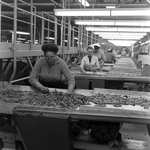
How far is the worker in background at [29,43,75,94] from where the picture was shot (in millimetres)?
3287

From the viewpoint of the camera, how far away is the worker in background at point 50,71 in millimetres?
3287

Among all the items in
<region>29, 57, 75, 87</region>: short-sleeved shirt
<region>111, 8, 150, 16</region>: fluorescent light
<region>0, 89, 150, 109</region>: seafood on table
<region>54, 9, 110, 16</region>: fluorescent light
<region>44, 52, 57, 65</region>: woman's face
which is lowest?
<region>0, 89, 150, 109</region>: seafood on table

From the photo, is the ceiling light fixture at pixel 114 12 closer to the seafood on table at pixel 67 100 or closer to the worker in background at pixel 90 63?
the worker in background at pixel 90 63

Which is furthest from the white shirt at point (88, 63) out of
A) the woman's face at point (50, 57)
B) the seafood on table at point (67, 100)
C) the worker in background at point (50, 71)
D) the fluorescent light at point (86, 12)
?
the seafood on table at point (67, 100)

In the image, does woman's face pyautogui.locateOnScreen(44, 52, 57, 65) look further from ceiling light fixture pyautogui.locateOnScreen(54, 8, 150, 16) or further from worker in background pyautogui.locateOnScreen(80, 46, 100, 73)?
worker in background pyautogui.locateOnScreen(80, 46, 100, 73)

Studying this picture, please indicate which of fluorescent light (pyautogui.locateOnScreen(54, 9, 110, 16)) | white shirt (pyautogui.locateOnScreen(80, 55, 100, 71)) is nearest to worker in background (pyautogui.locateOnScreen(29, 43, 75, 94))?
fluorescent light (pyautogui.locateOnScreen(54, 9, 110, 16))

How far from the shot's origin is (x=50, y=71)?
3.45 metres

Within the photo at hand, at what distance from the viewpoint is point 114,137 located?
231 centimetres

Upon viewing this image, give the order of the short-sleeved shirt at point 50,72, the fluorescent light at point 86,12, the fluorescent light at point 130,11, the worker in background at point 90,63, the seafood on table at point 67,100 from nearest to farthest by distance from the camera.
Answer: the seafood on table at point 67,100 < the short-sleeved shirt at point 50,72 < the fluorescent light at point 130,11 < the fluorescent light at point 86,12 < the worker in background at point 90,63

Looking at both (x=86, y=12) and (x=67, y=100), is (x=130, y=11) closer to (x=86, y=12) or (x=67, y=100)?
(x=86, y=12)

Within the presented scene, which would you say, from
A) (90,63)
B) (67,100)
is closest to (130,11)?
(90,63)

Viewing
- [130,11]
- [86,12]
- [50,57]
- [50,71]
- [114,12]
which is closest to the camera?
[50,57]

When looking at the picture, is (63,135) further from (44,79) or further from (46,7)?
(46,7)

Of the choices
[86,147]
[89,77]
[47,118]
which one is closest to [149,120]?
[86,147]
